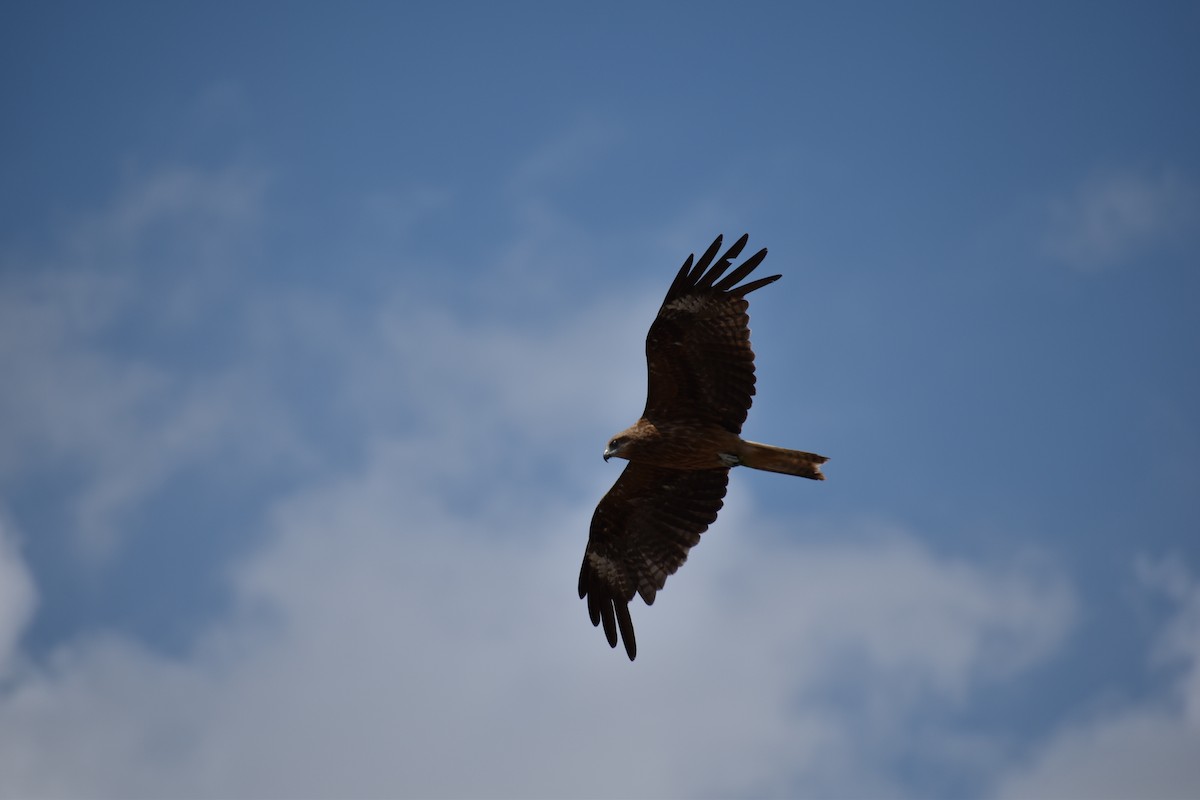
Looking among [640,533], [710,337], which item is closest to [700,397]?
[710,337]

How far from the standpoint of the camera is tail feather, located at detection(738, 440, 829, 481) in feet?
37.0

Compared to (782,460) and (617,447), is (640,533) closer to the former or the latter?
(617,447)

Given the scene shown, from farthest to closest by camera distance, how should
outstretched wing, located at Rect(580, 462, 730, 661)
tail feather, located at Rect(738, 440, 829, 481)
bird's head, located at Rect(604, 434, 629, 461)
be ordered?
outstretched wing, located at Rect(580, 462, 730, 661)
bird's head, located at Rect(604, 434, 629, 461)
tail feather, located at Rect(738, 440, 829, 481)

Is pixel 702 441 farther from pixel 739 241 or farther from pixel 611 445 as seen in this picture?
pixel 739 241

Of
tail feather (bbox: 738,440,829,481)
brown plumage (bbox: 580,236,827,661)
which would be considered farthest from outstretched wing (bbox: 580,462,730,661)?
tail feather (bbox: 738,440,829,481)

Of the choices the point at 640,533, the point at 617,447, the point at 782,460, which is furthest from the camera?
the point at 640,533

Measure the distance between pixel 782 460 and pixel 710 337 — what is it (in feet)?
4.97

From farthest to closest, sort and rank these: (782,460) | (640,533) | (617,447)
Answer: (640,533) < (617,447) < (782,460)

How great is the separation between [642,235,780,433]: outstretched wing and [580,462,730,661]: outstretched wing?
1360 millimetres

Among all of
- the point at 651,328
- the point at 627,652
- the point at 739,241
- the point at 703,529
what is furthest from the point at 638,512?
the point at 739,241

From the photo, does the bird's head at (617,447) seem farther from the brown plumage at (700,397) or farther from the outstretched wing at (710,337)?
the outstretched wing at (710,337)

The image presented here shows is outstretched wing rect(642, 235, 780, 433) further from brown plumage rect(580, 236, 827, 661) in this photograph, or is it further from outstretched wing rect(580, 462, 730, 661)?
outstretched wing rect(580, 462, 730, 661)

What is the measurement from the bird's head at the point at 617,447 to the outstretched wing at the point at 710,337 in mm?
797

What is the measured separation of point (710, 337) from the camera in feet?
37.6
